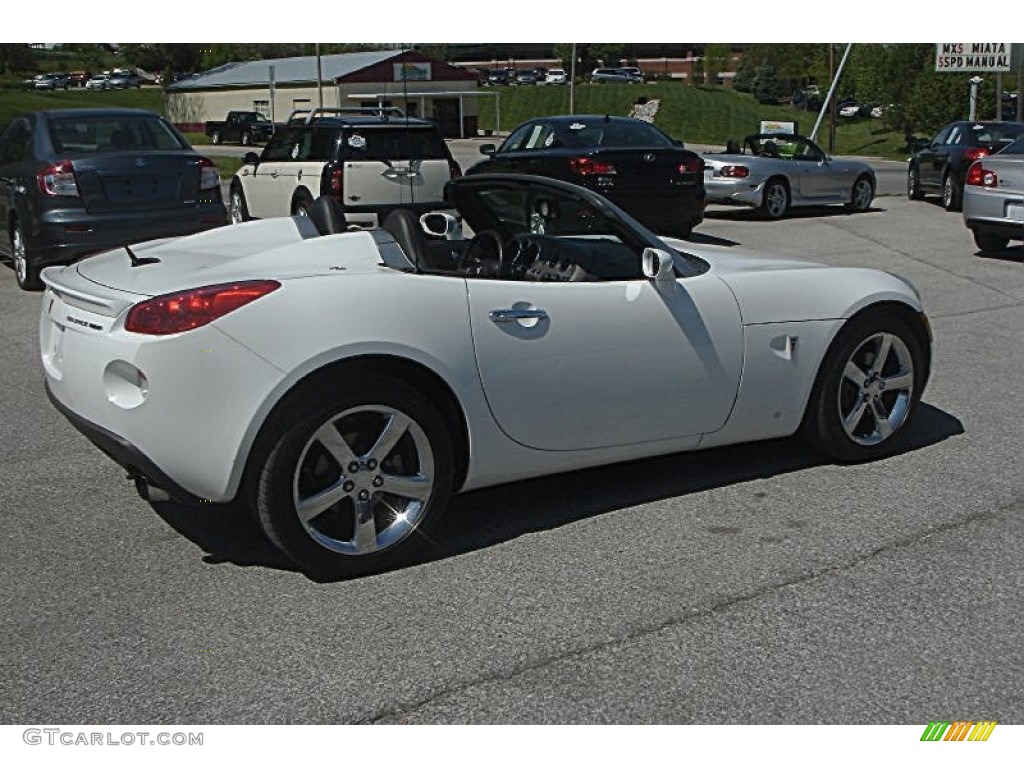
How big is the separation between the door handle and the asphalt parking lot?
0.65 meters

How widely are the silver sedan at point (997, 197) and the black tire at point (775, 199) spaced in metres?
5.02

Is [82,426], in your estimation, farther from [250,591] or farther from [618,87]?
[618,87]

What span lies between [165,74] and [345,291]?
10082cm

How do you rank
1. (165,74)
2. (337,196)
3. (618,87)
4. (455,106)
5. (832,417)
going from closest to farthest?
(832,417)
(337,196)
(455,106)
(618,87)
(165,74)

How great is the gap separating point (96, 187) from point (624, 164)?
5925mm

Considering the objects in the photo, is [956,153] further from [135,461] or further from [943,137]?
[135,461]

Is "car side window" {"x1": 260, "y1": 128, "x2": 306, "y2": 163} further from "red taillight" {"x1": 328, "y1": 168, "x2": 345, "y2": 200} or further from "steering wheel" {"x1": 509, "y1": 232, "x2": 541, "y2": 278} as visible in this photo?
"steering wheel" {"x1": 509, "y1": 232, "x2": 541, "y2": 278}

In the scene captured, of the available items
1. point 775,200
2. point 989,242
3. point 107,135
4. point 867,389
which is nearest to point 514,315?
point 867,389

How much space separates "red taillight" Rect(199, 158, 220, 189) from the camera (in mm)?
10719

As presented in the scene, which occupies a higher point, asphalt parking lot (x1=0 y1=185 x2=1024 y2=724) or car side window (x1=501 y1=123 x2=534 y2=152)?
car side window (x1=501 y1=123 x2=534 y2=152)

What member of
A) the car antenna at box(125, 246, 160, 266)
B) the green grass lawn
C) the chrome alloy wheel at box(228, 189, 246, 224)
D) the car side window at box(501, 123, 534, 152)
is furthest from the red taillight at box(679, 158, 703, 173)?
the green grass lawn

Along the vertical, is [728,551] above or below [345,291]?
below

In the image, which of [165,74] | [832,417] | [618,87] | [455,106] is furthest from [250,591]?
[165,74]

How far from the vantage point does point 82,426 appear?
174 inches
